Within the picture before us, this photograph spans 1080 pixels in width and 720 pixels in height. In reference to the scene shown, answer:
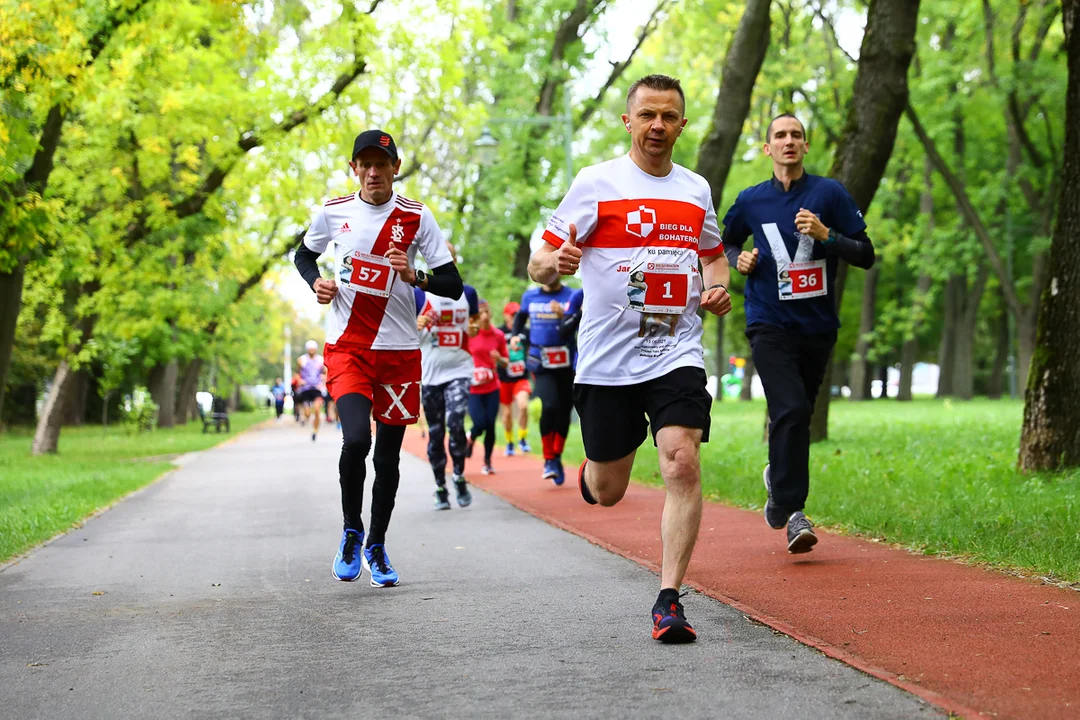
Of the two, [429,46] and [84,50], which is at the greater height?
[429,46]

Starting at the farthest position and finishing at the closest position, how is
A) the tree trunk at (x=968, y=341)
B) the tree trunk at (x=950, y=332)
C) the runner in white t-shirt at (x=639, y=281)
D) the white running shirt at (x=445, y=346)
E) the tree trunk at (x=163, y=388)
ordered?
the tree trunk at (x=950, y=332)
the tree trunk at (x=968, y=341)
the tree trunk at (x=163, y=388)
the white running shirt at (x=445, y=346)
the runner in white t-shirt at (x=639, y=281)

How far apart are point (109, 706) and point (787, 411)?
4167 mm

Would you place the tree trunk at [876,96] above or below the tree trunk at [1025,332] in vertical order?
above

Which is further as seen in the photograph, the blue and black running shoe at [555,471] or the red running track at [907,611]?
the blue and black running shoe at [555,471]

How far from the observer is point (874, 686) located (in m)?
4.43

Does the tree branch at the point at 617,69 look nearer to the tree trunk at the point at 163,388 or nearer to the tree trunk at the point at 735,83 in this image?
the tree trunk at the point at 163,388

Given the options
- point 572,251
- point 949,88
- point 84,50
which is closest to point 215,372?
point 949,88

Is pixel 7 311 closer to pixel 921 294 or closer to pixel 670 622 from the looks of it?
pixel 670 622

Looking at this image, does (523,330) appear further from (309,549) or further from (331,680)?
(331,680)

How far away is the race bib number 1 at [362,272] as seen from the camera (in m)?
7.08

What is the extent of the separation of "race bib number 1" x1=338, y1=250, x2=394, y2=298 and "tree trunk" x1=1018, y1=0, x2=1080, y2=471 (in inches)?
238

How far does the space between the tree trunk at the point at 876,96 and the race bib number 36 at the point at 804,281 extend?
8.78 m

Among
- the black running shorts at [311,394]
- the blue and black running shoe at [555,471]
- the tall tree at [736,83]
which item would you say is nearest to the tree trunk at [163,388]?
the black running shorts at [311,394]

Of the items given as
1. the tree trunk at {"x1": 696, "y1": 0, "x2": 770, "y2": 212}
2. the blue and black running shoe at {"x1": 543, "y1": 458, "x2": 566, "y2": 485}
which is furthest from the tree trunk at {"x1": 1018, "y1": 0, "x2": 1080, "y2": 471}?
the tree trunk at {"x1": 696, "y1": 0, "x2": 770, "y2": 212}
